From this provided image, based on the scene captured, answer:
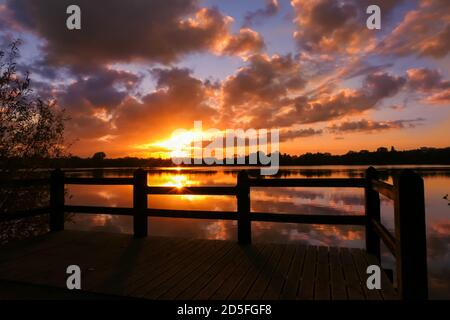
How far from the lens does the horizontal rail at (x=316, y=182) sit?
20.0 ft

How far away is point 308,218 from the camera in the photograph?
6254 mm

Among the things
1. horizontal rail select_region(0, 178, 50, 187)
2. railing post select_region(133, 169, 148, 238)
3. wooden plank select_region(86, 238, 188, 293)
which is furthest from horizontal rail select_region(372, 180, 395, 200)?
horizontal rail select_region(0, 178, 50, 187)

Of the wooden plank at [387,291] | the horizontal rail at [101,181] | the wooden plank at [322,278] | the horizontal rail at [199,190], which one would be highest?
the horizontal rail at [101,181]

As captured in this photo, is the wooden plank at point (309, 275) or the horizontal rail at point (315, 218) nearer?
the wooden plank at point (309, 275)

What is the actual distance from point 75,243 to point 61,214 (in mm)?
1750

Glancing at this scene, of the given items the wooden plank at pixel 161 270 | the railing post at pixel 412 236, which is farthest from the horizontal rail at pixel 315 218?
the railing post at pixel 412 236

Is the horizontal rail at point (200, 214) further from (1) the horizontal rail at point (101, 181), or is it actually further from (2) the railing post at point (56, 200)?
(2) the railing post at point (56, 200)

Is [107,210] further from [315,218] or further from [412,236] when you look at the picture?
[412,236]

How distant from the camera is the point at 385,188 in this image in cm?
453

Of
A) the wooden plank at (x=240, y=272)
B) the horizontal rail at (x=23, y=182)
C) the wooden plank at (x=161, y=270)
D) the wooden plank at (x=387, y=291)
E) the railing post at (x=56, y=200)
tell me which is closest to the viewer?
the wooden plank at (x=387, y=291)

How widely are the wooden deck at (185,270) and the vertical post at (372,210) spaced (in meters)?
0.22

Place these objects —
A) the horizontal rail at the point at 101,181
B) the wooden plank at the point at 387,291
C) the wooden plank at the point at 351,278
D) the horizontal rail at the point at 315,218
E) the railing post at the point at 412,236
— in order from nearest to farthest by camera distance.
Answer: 1. the railing post at the point at 412,236
2. the wooden plank at the point at 387,291
3. the wooden plank at the point at 351,278
4. the horizontal rail at the point at 315,218
5. the horizontal rail at the point at 101,181
